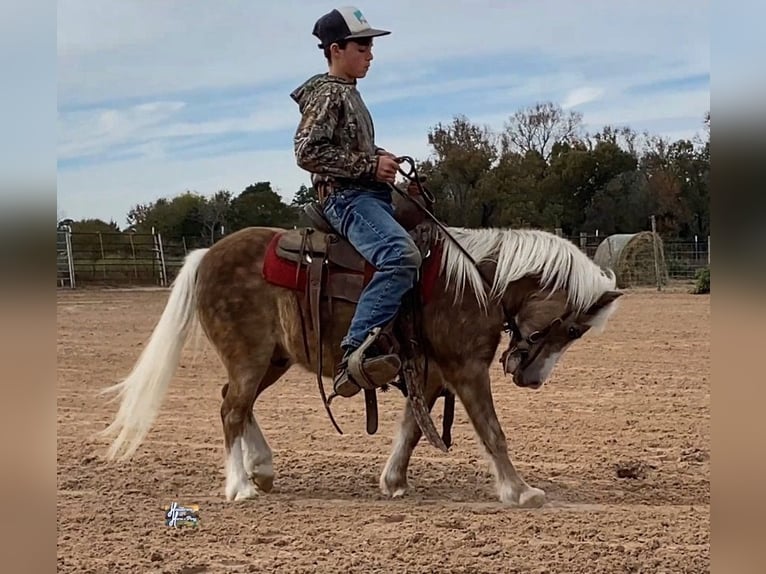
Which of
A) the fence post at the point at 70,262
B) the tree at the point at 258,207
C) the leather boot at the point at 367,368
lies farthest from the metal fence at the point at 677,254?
the leather boot at the point at 367,368

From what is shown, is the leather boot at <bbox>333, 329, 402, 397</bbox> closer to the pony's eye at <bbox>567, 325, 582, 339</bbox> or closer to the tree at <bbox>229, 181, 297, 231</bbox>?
the pony's eye at <bbox>567, 325, 582, 339</bbox>

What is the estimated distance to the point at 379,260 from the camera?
4.08 meters

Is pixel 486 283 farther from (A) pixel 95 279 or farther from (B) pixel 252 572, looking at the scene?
(A) pixel 95 279

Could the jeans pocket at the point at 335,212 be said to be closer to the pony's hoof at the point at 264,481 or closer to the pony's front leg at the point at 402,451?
the pony's front leg at the point at 402,451

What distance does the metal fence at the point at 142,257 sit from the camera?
80.5 ft

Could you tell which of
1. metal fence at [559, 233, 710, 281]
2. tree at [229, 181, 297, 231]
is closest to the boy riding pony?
tree at [229, 181, 297, 231]

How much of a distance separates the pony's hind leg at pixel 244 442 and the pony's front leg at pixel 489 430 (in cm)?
124

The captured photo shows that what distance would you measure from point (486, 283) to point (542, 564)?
1.61 m

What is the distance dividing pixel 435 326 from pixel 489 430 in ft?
2.07

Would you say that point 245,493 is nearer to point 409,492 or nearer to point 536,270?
point 409,492

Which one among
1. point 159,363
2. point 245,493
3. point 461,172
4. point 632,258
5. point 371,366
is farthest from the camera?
point 632,258

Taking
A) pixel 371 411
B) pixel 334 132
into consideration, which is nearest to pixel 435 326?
pixel 371 411

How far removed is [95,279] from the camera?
2483 centimetres
